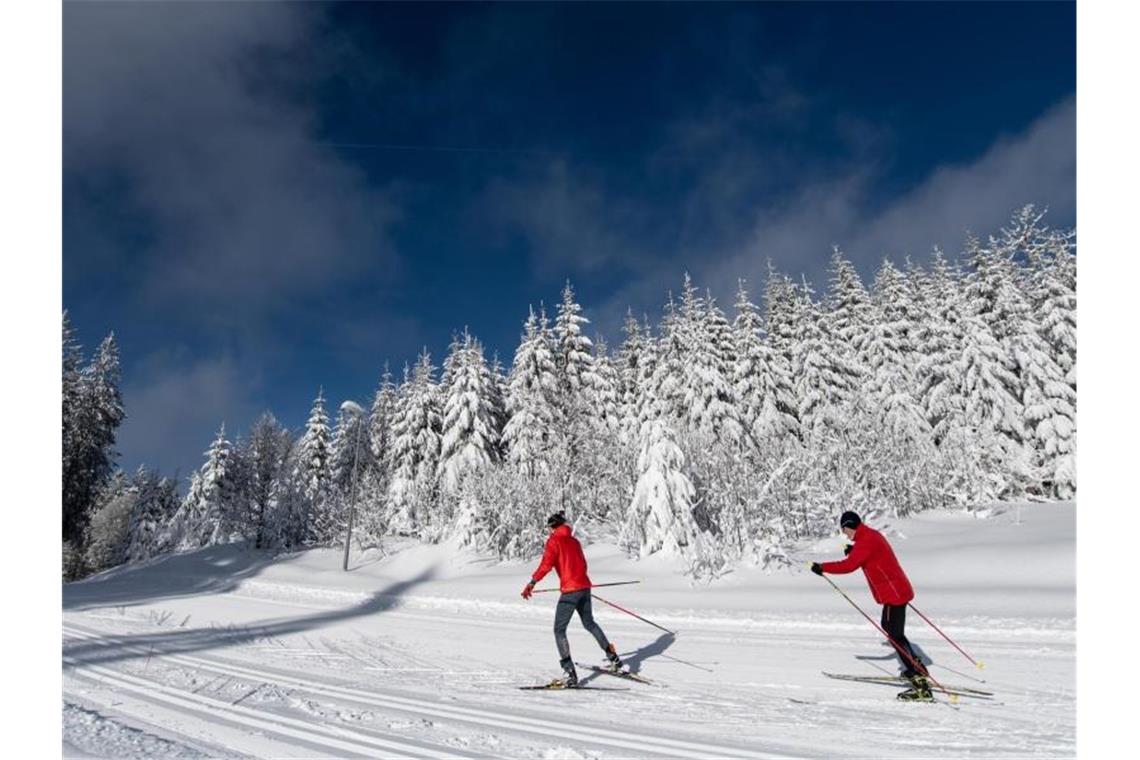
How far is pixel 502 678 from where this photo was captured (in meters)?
7.24

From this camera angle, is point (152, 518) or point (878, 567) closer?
point (878, 567)

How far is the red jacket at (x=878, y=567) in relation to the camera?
648 centimetres

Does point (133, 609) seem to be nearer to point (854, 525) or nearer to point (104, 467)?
point (854, 525)

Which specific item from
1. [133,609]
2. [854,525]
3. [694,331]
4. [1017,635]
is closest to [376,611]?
[133,609]

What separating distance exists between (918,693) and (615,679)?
309 centimetres

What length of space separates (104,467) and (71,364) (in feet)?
19.4

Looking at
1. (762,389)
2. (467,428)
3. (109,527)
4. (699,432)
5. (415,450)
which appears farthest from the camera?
(109,527)

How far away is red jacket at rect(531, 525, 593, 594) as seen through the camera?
289 inches

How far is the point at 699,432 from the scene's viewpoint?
70.7 ft

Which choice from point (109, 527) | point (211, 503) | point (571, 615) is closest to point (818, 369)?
point (571, 615)

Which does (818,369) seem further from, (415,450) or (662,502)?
(415,450)

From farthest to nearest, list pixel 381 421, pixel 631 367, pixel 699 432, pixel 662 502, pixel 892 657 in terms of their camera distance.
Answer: pixel 381 421 < pixel 631 367 < pixel 699 432 < pixel 662 502 < pixel 892 657

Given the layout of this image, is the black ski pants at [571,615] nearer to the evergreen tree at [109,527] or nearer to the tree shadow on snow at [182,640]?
the tree shadow on snow at [182,640]
